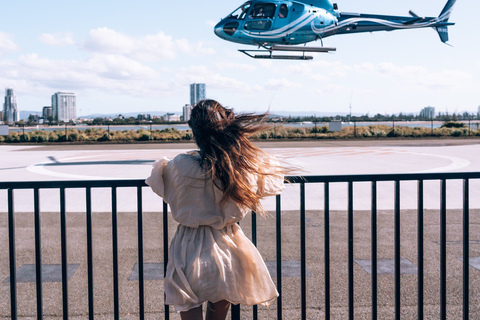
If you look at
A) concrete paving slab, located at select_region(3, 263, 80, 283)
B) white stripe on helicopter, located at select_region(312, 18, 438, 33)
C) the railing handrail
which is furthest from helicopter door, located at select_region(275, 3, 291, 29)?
the railing handrail

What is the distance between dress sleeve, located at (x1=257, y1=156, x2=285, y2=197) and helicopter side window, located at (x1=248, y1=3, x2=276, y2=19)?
870 inches

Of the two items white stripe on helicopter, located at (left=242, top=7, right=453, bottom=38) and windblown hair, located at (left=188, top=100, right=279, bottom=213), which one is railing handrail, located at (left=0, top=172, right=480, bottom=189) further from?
white stripe on helicopter, located at (left=242, top=7, right=453, bottom=38)

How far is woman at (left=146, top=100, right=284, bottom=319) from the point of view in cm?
242

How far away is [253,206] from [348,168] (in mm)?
12859

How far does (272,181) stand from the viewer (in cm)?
257

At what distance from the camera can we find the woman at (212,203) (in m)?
2.42

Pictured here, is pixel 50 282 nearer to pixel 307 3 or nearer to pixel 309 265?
pixel 309 265

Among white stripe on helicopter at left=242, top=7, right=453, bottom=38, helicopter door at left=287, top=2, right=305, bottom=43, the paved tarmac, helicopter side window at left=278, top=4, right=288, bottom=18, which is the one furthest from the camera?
white stripe on helicopter at left=242, top=7, right=453, bottom=38

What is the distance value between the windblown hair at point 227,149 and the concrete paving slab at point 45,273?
335 centimetres

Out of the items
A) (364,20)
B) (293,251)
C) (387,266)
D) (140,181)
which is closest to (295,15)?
(364,20)

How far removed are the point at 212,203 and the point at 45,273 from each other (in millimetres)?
3559

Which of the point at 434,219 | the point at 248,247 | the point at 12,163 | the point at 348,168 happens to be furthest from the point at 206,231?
the point at 12,163

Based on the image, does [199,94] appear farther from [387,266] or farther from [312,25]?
[312,25]

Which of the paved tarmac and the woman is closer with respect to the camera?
the woman
